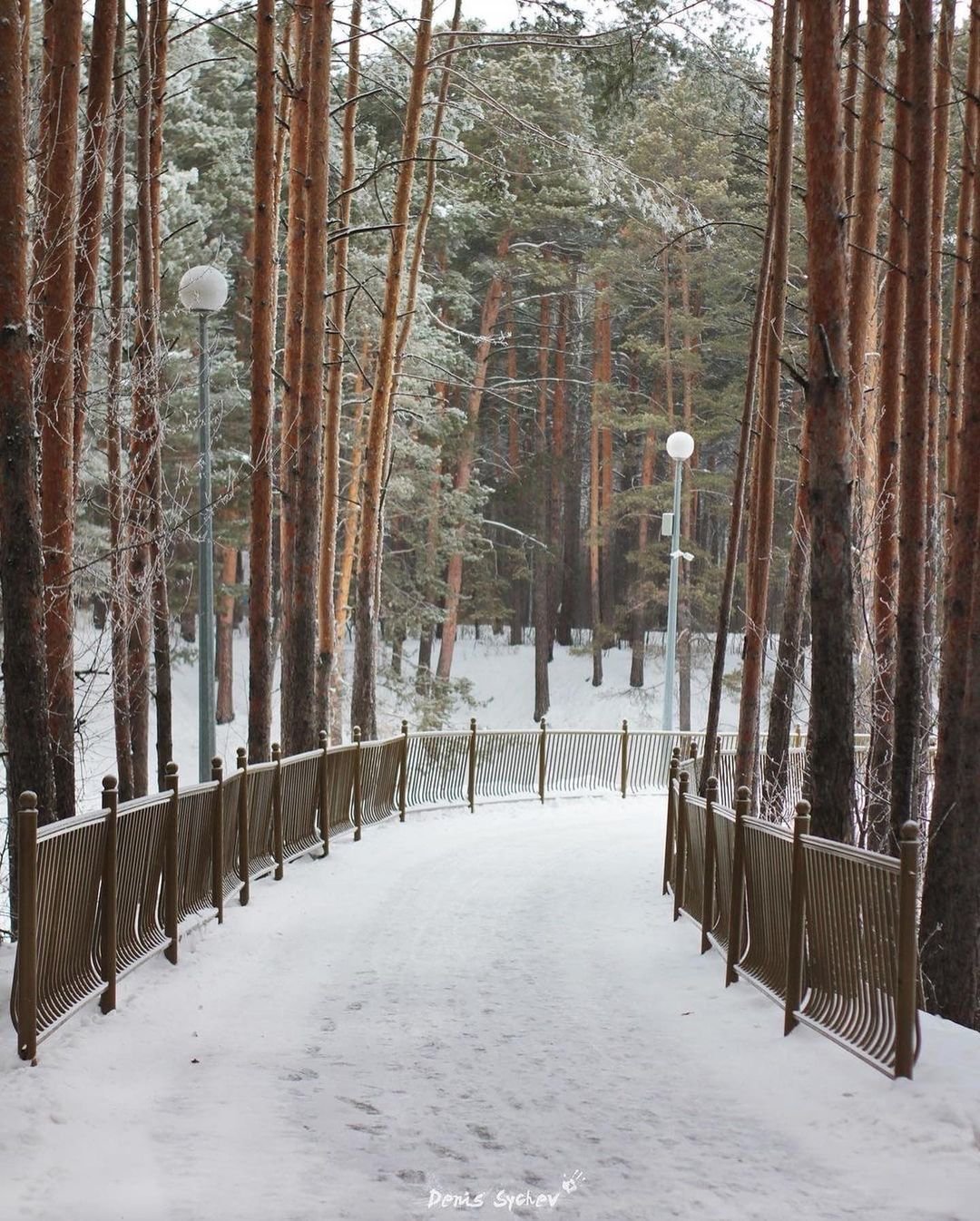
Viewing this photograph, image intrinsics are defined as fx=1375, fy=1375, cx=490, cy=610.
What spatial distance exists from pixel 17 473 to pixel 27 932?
288cm

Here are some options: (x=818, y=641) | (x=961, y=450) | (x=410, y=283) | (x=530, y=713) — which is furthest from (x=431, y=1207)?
(x=530, y=713)

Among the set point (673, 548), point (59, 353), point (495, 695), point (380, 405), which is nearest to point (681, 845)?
point (59, 353)

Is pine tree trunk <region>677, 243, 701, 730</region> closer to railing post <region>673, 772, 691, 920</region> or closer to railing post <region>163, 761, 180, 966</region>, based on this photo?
railing post <region>673, 772, 691, 920</region>

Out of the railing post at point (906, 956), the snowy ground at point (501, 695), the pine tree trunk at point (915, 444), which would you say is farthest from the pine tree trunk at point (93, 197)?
the snowy ground at point (501, 695)

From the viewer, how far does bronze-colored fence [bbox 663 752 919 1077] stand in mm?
5508

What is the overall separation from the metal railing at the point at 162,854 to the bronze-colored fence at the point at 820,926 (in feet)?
11.0

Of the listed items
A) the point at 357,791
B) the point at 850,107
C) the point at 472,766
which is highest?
the point at 850,107

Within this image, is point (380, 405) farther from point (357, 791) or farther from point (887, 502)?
point (887, 502)

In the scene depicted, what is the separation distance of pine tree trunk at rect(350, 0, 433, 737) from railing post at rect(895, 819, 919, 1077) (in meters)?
14.3

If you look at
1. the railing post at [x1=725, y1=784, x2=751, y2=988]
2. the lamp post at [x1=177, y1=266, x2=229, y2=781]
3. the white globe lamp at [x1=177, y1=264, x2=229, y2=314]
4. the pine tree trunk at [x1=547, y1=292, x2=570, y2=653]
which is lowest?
the railing post at [x1=725, y1=784, x2=751, y2=988]

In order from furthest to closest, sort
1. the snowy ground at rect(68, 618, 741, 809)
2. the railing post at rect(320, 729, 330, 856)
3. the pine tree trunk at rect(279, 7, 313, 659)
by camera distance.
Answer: the snowy ground at rect(68, 618, 741, 809) < the pine tree trunk at rect(279, 7, 313, 659) < the railing post at rect(320, 729, 330, 856)

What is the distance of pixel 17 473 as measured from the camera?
745 centimetres

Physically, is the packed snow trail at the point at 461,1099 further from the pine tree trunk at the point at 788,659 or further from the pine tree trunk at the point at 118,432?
the pine tree trunk at the point at 788,659

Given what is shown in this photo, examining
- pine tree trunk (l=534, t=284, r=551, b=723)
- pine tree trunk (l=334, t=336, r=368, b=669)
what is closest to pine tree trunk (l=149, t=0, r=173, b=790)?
pine tree trunk (l=334, t=336, r=368, b=669)
